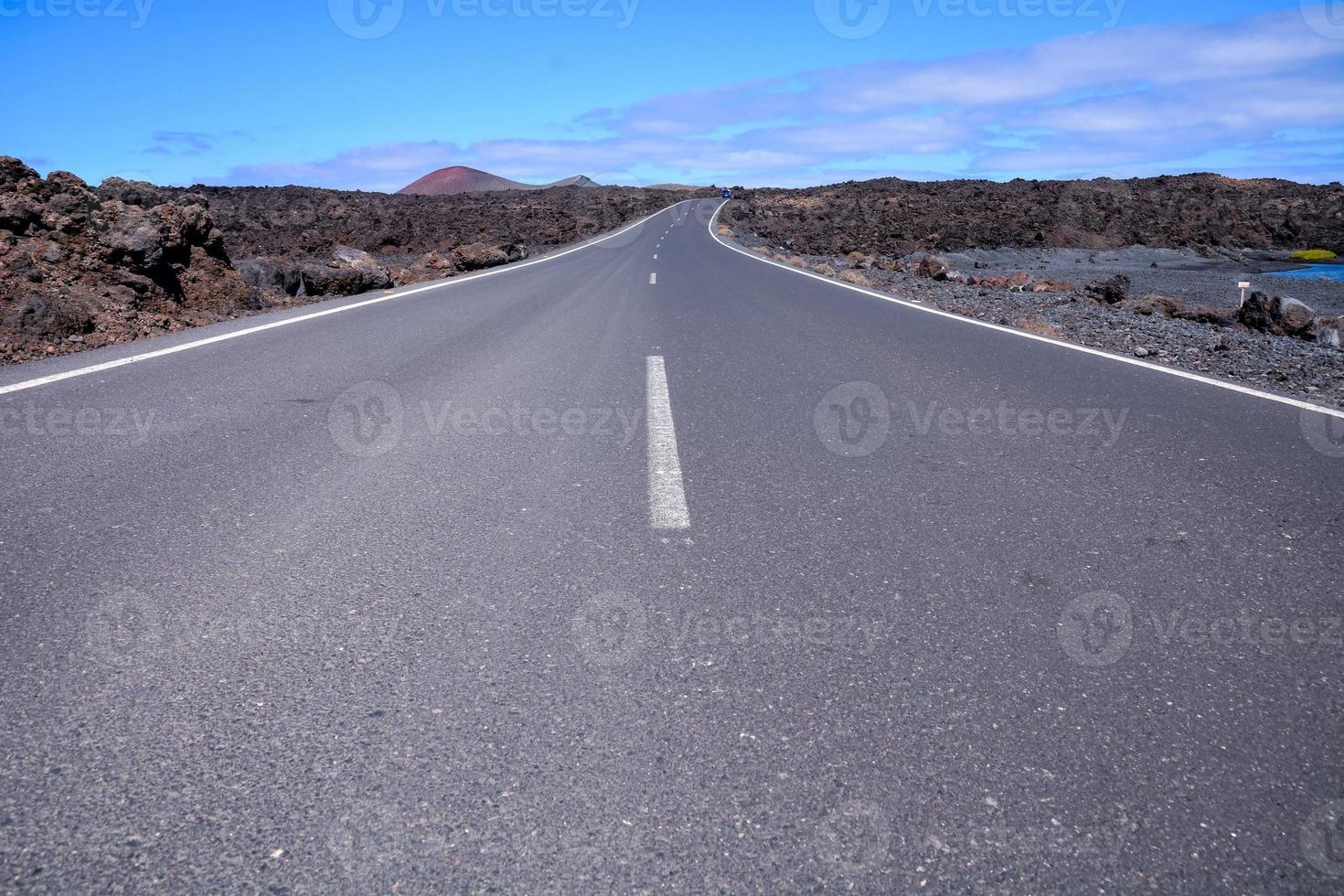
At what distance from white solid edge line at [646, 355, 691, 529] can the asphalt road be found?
42mm

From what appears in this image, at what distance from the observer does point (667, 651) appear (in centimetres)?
265

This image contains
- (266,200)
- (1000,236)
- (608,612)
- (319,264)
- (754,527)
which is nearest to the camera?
(608,612)

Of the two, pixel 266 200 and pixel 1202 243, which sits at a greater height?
pixel 266 200

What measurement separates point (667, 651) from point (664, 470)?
191cm

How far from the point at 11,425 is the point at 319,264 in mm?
10950

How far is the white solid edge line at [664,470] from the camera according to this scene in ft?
12.3

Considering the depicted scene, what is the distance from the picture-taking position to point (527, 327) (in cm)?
1020

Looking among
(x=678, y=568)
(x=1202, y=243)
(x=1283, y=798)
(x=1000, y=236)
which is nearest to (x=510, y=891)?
(x=678, y=568)

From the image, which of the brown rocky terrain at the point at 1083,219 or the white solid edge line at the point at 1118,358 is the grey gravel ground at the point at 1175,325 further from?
the brown rocky terrain at the point at 1083,219

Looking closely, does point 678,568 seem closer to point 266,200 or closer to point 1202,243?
point 1202,243

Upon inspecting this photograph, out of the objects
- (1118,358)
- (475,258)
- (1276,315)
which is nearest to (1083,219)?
(475,258)

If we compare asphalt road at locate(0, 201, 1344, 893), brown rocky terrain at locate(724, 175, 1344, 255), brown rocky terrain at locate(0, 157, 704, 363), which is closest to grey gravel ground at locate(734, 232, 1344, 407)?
asphalt road at locate(0, 201, 1344, 893)

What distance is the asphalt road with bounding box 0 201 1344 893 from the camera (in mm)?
1878

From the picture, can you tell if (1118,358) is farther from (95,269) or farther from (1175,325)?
(95,269)
